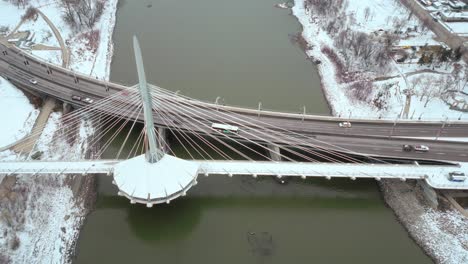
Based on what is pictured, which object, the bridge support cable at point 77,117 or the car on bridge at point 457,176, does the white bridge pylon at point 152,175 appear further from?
the car on bridge at point 457,176

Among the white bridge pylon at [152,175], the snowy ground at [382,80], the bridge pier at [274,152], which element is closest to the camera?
the white bridge pylon at [152,175]

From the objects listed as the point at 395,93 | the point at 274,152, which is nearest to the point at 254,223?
the point at 274,152

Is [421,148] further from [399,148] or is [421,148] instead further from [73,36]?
[73,36]

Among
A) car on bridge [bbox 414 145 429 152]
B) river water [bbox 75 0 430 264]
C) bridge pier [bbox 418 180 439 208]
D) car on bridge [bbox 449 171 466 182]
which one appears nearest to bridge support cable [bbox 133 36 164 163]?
river water [bbox 75 0 430 264]

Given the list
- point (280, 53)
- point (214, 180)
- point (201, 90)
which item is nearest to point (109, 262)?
point (214, 180)

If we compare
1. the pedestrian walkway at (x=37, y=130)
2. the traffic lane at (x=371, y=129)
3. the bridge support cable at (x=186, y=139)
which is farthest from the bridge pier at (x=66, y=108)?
the traffic lane at (x=371, y=129)
